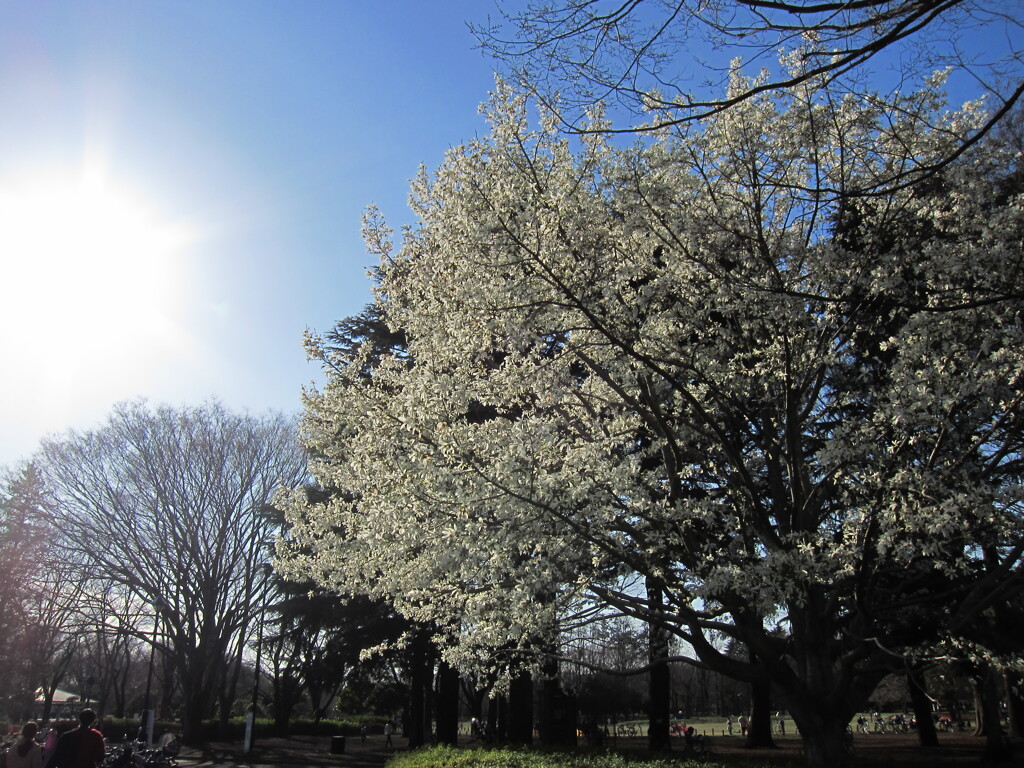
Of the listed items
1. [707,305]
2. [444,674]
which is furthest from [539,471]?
[444,674]

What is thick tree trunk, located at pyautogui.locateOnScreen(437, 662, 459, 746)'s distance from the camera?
1805cm

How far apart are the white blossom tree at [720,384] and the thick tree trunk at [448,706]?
34.8 feet

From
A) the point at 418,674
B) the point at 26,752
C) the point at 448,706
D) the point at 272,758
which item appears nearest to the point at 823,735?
the point at 26,752

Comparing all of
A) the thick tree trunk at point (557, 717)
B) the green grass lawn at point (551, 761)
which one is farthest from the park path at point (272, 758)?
the green grass lawn at point (551, 761)

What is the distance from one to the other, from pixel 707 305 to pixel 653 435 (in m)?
1.96

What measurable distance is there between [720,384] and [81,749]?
763 cm

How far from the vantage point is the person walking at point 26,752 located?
784 cm

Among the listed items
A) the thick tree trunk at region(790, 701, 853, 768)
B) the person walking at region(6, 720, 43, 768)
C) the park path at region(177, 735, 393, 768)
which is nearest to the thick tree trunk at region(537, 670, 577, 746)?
the park path at region(177, 735, 393, 768)

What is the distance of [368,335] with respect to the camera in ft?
68.4

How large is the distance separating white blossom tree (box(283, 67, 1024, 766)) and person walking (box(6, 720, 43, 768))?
12.4 ft

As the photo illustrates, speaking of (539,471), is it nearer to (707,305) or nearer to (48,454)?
(707,305)

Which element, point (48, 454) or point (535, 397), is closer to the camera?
point (535, 397)

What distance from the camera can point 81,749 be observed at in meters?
6.94

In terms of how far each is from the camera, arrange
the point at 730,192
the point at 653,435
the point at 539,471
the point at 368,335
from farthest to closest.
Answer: the point at 368,335
the point at 653,435
the point at 730,192
the point at 539,471
